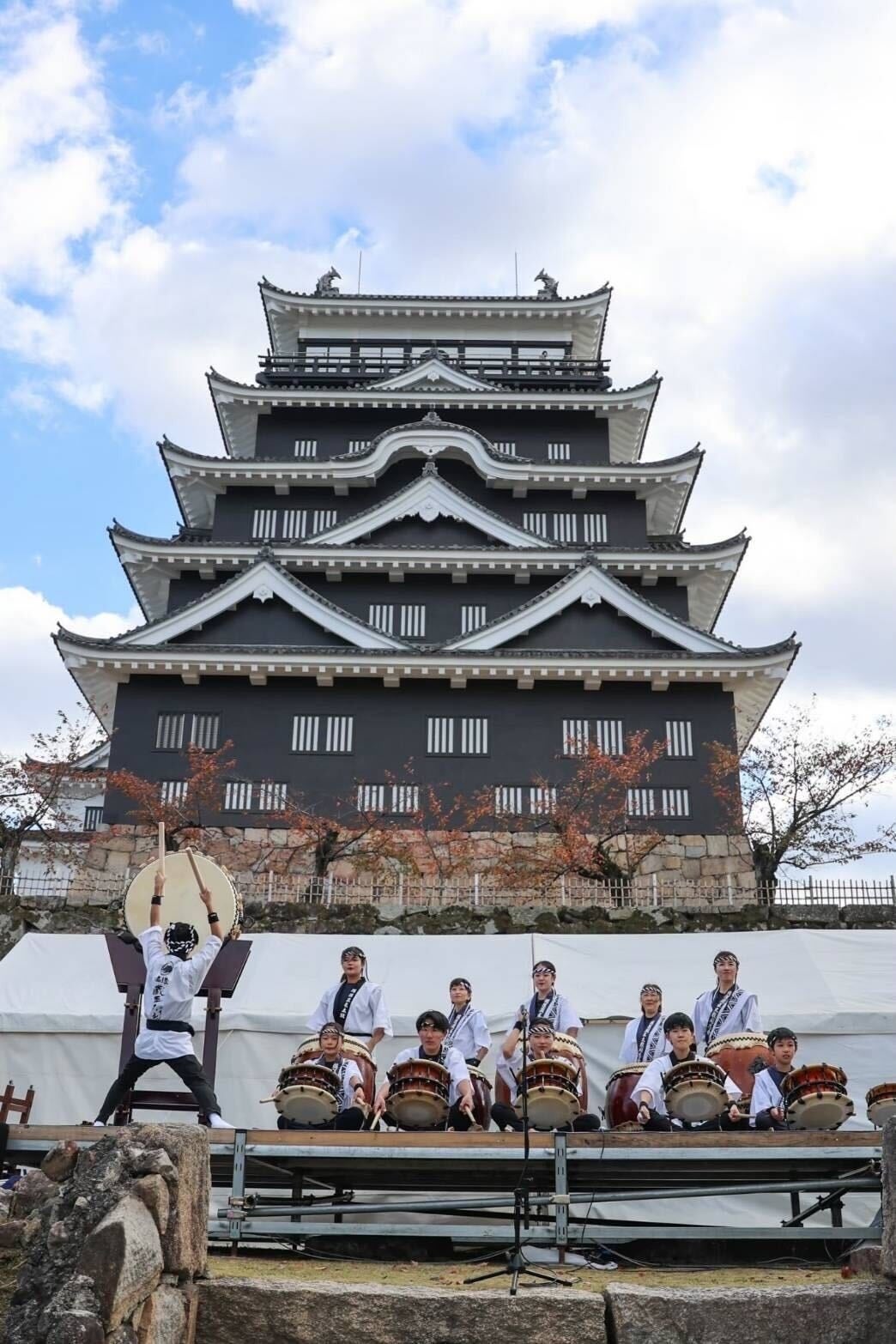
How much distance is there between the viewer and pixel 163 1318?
17.1 ft

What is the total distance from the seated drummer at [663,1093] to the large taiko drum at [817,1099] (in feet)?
1.33

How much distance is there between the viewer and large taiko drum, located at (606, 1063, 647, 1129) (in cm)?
851

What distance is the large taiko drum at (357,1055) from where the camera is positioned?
338 inches

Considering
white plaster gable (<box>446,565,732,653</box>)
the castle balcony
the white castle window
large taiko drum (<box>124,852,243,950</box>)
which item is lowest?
large taiko drum (<box>124,852,243,950</box>)

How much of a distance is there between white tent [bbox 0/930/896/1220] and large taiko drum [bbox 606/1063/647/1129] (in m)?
2.39

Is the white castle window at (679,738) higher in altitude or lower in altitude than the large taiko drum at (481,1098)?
higher

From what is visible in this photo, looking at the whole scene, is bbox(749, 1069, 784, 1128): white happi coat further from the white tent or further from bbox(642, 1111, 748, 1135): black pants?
the white tent

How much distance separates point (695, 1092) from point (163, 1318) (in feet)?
11.8

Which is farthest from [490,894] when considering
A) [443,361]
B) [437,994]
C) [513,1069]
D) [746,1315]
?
[443,361]

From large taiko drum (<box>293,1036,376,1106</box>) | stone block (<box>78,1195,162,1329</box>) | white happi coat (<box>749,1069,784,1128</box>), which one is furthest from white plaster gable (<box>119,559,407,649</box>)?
stone block (<box>78,1195,162,1329</box>)

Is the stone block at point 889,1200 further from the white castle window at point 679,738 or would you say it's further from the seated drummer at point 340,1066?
the white castle window at point 679,738

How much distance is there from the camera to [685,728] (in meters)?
24.0

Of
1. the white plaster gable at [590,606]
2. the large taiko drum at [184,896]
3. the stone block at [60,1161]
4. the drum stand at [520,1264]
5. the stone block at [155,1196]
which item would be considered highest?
the white plaster gable at [590,606]

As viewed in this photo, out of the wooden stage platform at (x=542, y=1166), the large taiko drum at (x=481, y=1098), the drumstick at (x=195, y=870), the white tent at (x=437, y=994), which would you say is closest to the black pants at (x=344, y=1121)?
the wooden stage platform at (x=542, y=1166)
